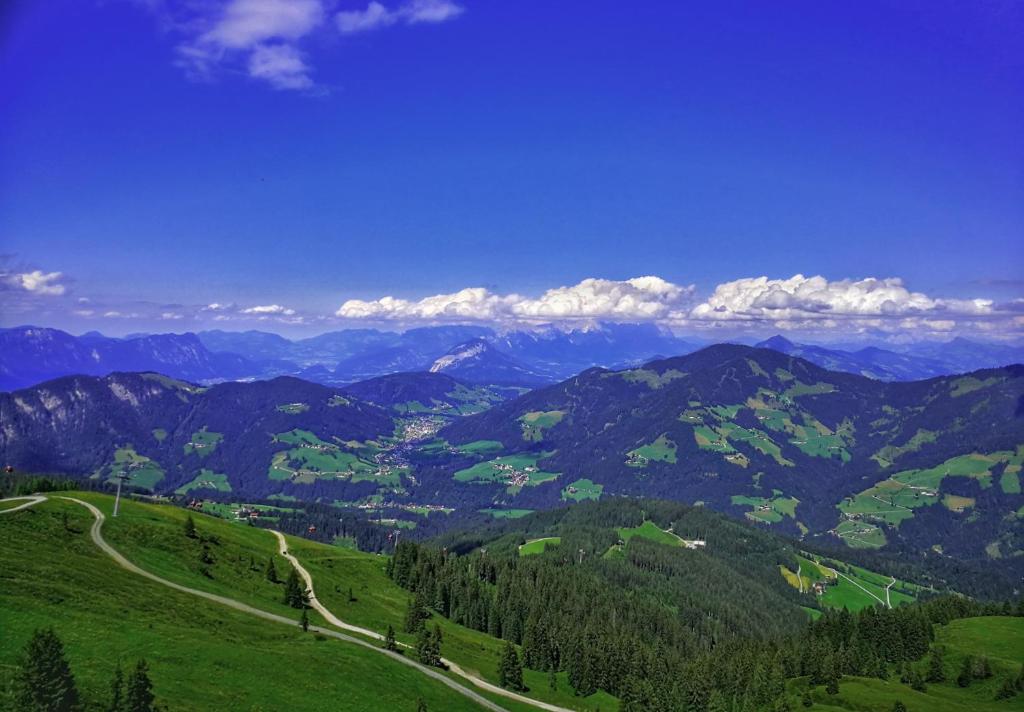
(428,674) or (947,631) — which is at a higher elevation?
(428,674)

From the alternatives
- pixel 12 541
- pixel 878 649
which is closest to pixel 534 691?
pixel 12 541

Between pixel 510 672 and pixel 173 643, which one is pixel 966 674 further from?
pixel 173 643

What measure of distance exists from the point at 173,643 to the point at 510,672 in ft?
193

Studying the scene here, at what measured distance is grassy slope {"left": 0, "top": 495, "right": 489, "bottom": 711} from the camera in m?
52.7

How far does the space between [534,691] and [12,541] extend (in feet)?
267

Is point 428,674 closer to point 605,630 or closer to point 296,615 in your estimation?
point 296,615

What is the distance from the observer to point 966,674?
126 m

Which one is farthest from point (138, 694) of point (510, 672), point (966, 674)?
point (966, 674)

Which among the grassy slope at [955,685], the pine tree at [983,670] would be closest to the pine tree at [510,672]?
the grassy slope at [955,685]

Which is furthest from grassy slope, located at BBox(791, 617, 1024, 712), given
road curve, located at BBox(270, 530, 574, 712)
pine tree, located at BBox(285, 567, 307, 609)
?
pine tree, located at BBox(285, 567, 307, 609)

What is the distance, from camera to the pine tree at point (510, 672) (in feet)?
333

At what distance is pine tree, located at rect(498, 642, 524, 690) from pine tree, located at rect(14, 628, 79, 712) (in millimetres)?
73980

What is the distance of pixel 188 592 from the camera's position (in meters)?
84.6

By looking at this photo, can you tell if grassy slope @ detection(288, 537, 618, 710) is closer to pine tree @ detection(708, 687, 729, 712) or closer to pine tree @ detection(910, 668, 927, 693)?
pine tree @ detection(708, 687, 729, 712)
